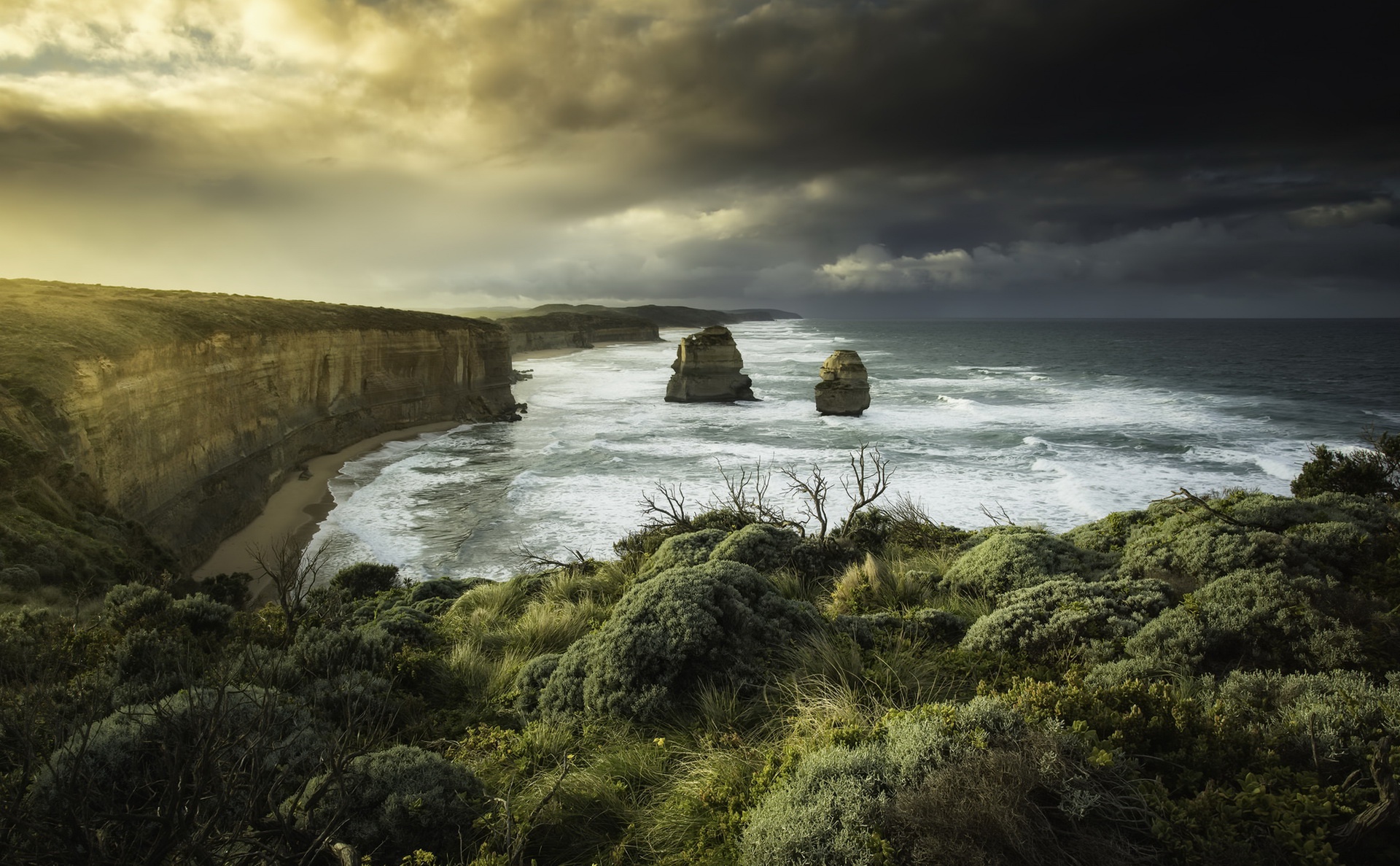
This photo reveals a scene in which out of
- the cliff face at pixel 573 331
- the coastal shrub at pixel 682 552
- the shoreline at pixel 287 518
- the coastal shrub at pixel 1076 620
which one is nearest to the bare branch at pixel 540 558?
the coastal shrub at pixel 682 552

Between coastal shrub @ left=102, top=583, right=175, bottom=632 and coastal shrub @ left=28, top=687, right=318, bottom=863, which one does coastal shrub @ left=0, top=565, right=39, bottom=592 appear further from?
coastal shrub @ left=28, top=687, right=318, bottom=863

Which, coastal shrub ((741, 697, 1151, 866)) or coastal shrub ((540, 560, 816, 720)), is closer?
Result: coastal shrub ((741, 697, 1151, 866))

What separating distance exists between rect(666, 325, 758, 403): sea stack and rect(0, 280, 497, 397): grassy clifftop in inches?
781

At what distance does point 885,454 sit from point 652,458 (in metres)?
9.96

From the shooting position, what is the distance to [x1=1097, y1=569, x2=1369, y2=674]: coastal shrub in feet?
14.0

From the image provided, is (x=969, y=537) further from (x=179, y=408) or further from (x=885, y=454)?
(x=179, y=408)

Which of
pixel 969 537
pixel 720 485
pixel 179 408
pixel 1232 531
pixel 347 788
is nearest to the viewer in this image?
pixel 347 788

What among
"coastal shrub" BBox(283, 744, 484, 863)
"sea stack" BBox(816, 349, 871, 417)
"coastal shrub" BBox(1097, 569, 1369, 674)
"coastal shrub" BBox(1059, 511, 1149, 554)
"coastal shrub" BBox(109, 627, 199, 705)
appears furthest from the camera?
"sea stack" BBox(816, 349, 871, 417)

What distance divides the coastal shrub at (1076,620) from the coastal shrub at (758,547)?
3118 mm

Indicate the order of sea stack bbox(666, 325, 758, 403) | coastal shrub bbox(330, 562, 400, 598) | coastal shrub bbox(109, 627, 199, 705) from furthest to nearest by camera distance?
sea stack bbox(666, 325, 758, 403) < coastal shrub bbox(330, 562, 400, 598) < coastal shrub bbox(109, 627, 199, 705)

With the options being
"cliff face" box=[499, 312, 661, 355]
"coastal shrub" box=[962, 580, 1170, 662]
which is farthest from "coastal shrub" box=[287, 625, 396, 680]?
"cliff face" box=[499, 312, 661, 355]

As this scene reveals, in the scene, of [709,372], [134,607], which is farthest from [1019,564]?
[709,372]

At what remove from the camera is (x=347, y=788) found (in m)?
3.41

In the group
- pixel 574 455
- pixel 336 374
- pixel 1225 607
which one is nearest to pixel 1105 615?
pixel 1225 607
